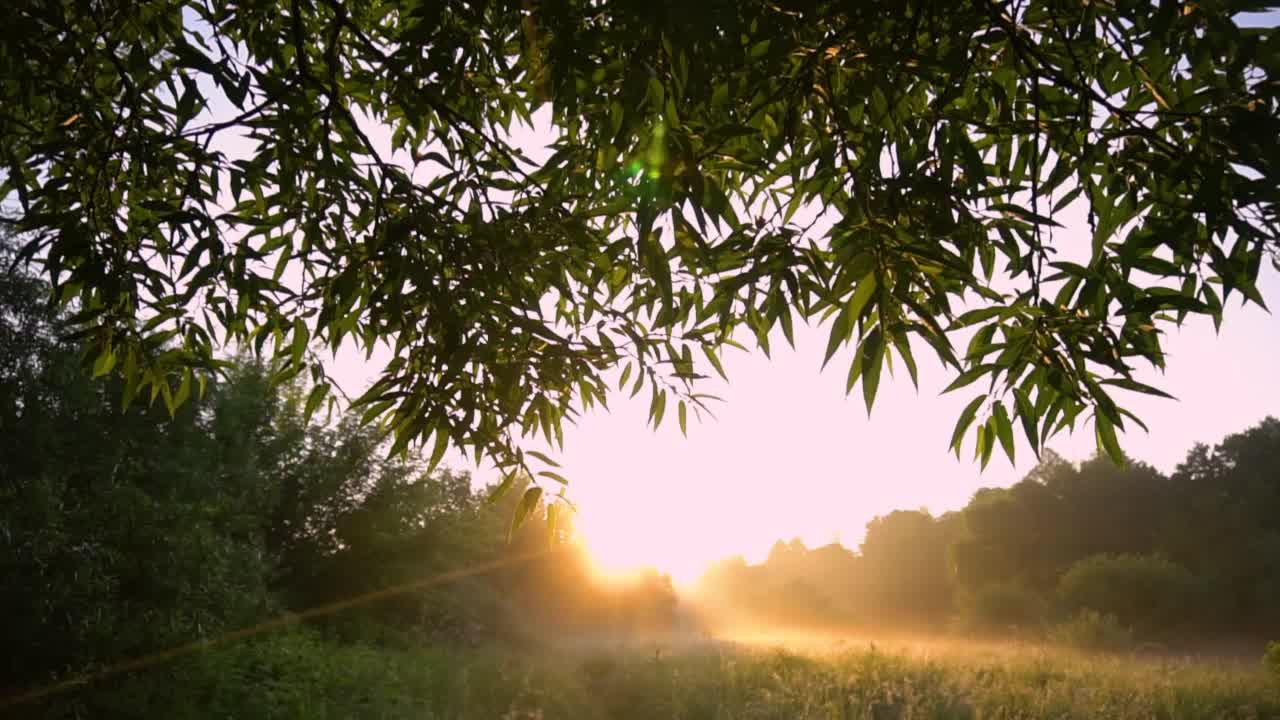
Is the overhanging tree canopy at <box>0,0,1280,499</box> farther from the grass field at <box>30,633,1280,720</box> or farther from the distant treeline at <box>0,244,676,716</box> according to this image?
the grass field at <box>30,633,1280,720</box>

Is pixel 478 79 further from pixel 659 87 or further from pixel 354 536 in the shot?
pixel 354 536

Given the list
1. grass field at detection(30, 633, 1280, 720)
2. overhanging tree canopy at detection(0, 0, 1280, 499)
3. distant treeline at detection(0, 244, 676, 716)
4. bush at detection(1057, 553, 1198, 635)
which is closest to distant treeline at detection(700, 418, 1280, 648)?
bush at detection(1057, 553, 1198, 635)

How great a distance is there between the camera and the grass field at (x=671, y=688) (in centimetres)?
701

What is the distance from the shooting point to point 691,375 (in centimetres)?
213

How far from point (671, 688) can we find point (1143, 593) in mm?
18139

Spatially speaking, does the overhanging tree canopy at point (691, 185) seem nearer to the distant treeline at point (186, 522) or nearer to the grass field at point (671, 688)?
the distant treeline at point (186, 522)

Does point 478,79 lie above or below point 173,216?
above

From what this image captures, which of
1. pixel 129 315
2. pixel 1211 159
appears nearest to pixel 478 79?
pixel 129 315

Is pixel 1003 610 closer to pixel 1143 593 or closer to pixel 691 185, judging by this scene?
pixel 1143 593

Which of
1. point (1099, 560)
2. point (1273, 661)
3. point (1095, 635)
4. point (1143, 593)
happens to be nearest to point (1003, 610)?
point (1099, 560)

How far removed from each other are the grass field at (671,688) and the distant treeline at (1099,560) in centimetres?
808

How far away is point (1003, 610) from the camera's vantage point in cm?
2436

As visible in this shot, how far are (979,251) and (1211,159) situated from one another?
56cm

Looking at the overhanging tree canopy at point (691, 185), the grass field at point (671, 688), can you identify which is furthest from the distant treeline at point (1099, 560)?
the overhanging tree canopy at point (691, 185)
